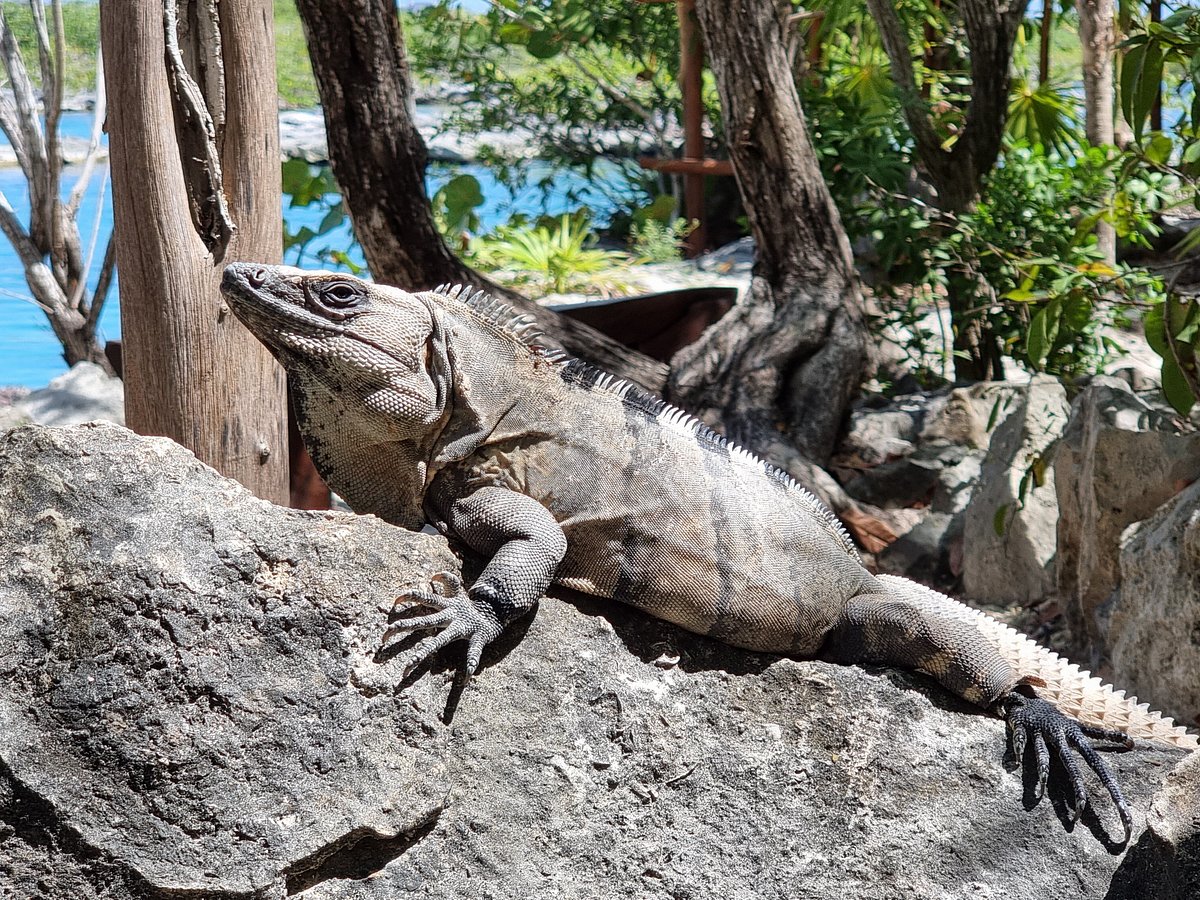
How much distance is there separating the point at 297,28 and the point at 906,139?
50.2 feet

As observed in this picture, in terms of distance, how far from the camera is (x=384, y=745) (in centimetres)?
243

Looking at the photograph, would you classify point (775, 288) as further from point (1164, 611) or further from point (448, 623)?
point (448, 623)

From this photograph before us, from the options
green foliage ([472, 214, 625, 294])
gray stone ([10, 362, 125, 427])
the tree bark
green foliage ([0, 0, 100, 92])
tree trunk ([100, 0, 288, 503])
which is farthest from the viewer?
green foliage ([472, 214, 625, 294])

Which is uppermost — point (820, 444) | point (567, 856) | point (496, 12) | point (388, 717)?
point (496, 12)

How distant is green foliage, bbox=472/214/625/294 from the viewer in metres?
11.4

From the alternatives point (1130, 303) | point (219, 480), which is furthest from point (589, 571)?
point (1130, 303)

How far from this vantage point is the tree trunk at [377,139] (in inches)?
198

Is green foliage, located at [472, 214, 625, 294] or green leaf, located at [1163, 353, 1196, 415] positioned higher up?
green leaf, located at [1163, 353, 1196, 415]

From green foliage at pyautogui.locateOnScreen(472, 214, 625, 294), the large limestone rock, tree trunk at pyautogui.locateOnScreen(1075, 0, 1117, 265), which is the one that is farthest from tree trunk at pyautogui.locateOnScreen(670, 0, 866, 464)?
green foliage at pyautogui.locateOnScreen(472, 214, 625, 294)

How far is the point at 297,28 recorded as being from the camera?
20.4m

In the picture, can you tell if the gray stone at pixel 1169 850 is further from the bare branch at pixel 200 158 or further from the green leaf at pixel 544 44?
the green leaf at pixel 544 44

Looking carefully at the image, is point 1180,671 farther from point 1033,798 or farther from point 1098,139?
point 1098,139

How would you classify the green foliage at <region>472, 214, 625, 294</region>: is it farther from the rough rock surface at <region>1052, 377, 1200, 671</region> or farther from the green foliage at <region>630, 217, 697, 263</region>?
the rough rock surface at <region>1052, 377, 1200, 671</region>

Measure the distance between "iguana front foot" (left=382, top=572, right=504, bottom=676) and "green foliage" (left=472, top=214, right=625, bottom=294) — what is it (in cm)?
899
